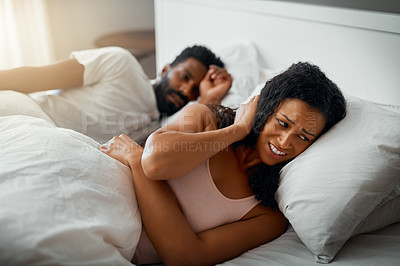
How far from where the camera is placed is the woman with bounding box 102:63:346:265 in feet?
2.91

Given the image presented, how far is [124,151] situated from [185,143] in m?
0.22

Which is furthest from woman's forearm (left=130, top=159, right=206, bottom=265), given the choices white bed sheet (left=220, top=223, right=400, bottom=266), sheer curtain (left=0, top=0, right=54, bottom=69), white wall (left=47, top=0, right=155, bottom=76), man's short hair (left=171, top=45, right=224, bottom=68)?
white wall (left=47, top=0, right=155, bottom=76)

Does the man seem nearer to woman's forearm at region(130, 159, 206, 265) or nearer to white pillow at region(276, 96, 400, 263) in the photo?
woman's forearm at region(130, 159, 206, 265)

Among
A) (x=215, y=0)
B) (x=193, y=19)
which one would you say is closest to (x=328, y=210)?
(x=215, y=0)

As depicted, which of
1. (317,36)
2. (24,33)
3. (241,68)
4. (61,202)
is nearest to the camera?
(61,202)

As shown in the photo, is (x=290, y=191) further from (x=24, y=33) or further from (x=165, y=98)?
(x=24, y=33)

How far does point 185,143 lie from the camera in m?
0.91

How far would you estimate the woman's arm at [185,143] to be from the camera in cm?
89

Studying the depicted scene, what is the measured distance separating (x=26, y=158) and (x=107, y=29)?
7.40ft

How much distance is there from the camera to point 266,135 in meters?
1.01

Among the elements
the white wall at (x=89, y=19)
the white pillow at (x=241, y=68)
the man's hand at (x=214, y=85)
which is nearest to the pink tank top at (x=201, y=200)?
the white pillow at (x=241, y=68)

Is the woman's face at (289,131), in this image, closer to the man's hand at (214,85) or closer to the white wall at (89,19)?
the man's hand at (214,85)

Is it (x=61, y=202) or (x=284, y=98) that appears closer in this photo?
(x=61, y=202)

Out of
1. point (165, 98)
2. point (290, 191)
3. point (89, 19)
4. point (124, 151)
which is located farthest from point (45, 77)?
point (89, 19)
